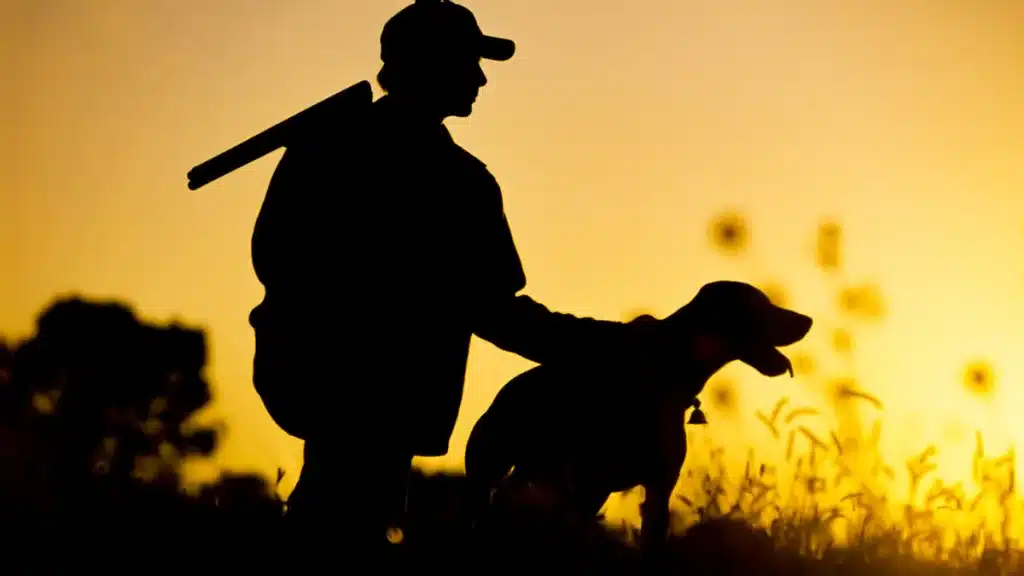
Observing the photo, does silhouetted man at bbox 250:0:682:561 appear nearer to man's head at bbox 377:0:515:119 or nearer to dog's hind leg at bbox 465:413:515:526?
man's head at bbox 377:0:515:119

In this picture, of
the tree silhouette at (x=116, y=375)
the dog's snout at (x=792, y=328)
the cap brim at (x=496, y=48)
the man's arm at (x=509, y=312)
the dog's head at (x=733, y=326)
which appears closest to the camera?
the man's arm at (x=509, y=312)

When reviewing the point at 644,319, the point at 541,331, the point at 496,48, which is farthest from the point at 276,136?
the point at 644,319

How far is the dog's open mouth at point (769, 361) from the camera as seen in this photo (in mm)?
7531

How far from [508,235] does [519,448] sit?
1557mm

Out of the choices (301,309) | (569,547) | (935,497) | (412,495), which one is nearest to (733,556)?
(569,547)

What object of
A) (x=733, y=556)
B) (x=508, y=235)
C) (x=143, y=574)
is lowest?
(x=143, y=574)

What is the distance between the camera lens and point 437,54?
6270mm

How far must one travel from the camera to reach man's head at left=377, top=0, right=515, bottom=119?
627 centimetres

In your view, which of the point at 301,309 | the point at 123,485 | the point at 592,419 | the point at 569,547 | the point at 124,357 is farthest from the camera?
the point at 124,357

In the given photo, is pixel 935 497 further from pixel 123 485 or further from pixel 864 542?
pixel 123 485

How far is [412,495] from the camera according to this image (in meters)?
8.42

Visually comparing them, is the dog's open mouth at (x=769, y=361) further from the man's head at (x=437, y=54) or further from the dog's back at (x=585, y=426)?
the man's head at (x=437, y=54)

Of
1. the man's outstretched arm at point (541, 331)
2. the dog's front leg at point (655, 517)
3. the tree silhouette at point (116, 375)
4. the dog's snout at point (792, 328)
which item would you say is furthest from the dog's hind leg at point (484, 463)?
the tree silhouette at point (116, 375)

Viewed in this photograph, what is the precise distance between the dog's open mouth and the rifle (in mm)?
2631
